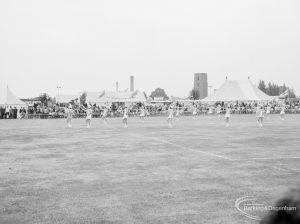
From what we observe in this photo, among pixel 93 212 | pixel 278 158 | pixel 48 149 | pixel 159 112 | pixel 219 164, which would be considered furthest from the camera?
pixel 159 112

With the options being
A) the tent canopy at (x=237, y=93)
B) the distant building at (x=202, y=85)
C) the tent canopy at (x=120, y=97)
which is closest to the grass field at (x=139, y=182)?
the tent canopy at (x=237, y=93)

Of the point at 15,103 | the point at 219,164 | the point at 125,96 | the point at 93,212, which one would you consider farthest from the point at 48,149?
the point at 125,96

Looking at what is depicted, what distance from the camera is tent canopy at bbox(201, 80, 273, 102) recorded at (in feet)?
197

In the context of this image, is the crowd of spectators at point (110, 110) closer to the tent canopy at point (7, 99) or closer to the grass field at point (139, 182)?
the tent canopy at point (7, 99)

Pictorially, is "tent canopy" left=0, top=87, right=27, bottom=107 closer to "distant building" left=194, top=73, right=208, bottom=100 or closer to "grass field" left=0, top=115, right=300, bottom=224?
"grass field" left=0, top=115, right=300, bottom=224

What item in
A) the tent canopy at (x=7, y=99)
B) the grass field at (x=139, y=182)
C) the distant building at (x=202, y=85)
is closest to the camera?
the grass field at (x=139, y=182)

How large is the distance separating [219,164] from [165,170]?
1.96 meters

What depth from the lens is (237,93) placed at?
199ft

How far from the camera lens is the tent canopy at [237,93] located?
2363 inches

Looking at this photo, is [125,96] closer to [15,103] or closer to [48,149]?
[15,103]

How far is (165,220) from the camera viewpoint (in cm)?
646

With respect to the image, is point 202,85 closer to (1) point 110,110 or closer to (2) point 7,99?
(1) point 110,110

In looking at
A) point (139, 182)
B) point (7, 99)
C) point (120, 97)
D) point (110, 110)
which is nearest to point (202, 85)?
point (120, 97)

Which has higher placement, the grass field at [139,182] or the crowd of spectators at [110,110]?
the crowd of spectators at [110,110]
